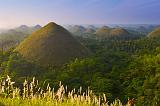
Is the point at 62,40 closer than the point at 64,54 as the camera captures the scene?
No

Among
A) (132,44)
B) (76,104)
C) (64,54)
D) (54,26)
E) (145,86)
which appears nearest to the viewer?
(76,104)

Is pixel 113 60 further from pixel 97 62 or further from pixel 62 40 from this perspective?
pixel 62 40

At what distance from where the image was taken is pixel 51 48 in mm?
111438

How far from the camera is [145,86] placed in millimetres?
65062

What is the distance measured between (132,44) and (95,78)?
3234 inches

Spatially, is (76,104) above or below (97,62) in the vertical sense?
above

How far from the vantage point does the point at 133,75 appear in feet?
254

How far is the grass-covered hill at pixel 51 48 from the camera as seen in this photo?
104512mm

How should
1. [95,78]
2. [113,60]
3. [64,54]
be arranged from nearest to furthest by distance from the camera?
[95,78], [113,60], [64,54]

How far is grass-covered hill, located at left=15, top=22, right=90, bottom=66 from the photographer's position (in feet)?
343

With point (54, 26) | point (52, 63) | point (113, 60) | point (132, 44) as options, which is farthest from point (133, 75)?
point (132, 44)

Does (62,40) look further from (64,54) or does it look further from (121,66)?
(121,66)

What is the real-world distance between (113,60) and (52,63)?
15245 millimetres

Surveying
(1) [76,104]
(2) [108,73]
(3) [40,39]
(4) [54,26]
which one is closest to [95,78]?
(2) [108,73]
